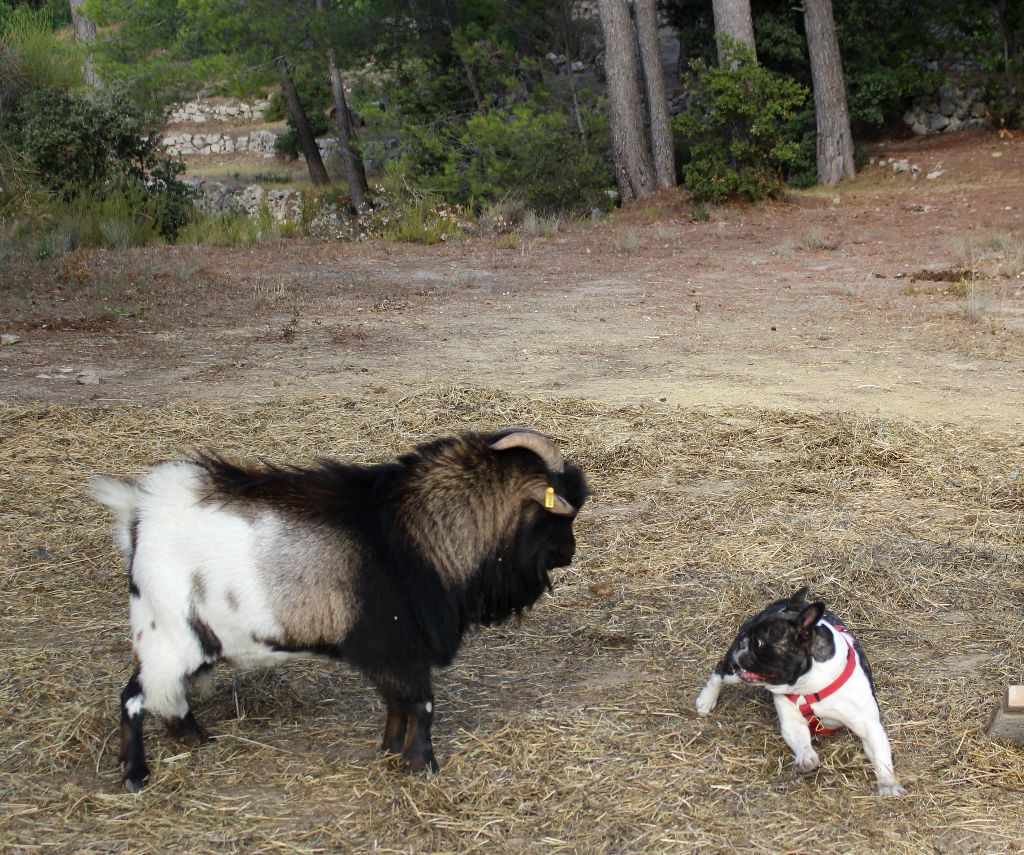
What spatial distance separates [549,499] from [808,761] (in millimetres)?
1263

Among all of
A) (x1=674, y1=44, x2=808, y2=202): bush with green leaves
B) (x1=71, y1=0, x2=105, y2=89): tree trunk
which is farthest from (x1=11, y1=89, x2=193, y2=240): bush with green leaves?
(x1=674, y1=44, x2=808, y2=202): bush with green leaves

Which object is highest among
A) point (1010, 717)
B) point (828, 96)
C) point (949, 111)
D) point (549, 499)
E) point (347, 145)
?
point (347, 145)

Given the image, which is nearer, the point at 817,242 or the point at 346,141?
the point at 817,242

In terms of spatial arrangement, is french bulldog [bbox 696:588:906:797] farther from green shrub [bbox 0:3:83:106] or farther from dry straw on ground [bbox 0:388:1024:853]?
green shrub [bbox 0:3:83:106]

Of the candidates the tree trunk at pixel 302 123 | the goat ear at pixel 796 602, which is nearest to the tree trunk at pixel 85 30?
the tree trunk at pixel 302 123

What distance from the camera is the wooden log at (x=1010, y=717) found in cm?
378

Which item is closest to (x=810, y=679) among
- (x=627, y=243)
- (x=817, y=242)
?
(x=817, y=242)

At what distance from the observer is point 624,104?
2238 centimetres

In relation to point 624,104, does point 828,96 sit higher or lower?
lower

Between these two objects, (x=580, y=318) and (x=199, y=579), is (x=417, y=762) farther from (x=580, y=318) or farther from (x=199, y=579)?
(x=580, y=318)

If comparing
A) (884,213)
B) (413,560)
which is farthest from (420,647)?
(884,213)

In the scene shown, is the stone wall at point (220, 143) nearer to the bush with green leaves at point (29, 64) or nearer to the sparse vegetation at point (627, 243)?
the bush with green leaves at point (29, 64)

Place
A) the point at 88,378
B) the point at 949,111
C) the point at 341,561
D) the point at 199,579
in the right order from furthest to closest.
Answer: the point at 949,111, the point at 88,378, the point at 341,561, the point at 199,579

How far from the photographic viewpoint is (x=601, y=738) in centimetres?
397
